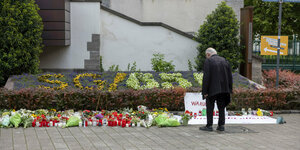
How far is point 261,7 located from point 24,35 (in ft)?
68.8

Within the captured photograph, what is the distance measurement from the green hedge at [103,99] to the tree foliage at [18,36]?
189 centimetres

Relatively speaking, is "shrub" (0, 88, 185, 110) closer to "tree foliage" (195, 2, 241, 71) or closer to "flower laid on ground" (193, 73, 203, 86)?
"flower laid on ground" (193, 73, 203, 86)

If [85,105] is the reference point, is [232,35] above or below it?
above

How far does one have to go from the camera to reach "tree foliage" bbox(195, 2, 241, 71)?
535 inches

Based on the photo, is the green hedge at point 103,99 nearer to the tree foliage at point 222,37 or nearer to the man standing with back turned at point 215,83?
the man standing with back turned at point 215,83


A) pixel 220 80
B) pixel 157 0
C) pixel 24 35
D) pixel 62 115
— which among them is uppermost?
pixel 157 0

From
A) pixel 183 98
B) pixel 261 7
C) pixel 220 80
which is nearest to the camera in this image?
pixel 220 80

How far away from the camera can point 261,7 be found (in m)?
28.3

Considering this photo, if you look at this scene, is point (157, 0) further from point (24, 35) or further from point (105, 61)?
point (24, 35)

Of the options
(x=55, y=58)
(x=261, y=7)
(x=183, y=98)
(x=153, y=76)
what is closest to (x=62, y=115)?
(x=183, y=98)

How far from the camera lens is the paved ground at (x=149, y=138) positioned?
21.0ft

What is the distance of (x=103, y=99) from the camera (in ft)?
30.9

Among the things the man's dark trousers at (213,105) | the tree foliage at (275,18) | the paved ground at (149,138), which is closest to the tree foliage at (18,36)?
the paved ground at (149,138)

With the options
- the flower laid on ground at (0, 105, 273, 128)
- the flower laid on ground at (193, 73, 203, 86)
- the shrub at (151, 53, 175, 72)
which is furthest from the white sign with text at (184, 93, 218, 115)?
the shrub at (151, 53, 175, 72)
